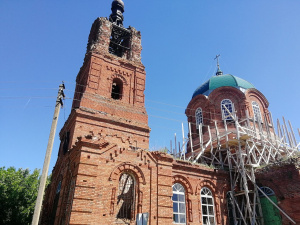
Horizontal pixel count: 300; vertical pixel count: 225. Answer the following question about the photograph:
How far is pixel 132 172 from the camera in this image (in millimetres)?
10453

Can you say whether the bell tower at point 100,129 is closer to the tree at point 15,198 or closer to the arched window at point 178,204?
the arched window at point 178,204

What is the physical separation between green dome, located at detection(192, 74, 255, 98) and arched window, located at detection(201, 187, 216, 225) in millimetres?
10931

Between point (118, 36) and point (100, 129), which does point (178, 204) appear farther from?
point (118, 36)

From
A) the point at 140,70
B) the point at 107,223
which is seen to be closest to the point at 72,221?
the point at 107,223

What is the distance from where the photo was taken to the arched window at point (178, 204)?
1108cm

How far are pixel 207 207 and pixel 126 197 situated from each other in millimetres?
4610

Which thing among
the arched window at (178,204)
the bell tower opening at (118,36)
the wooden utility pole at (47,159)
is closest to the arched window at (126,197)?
the arched window at (178,204)

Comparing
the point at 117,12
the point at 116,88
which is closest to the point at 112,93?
the point at 116,88

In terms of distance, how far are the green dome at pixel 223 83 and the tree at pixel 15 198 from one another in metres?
17.4

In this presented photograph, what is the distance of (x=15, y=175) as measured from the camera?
21.5m

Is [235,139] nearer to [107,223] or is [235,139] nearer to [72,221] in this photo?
[107,223]

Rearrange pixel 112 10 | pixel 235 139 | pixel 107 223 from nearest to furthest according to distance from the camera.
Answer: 1. pixel 107 223
2. pixel 235 139
3. pixel 112 10

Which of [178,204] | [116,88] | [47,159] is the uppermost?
[116,88]

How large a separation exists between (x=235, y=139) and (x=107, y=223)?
868cm
